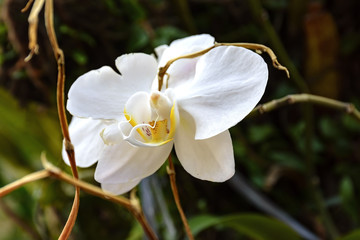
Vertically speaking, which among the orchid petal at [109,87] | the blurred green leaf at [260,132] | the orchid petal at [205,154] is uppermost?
the orchid petal at [109,87]

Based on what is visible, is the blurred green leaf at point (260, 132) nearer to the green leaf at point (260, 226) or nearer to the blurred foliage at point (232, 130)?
the blurred foliage at point (232, 130)

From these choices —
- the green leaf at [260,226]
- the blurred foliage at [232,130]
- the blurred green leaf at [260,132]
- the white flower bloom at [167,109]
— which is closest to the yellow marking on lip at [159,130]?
the white flower bloom at [167,109]

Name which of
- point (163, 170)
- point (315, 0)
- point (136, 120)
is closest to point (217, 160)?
point (136, 120)

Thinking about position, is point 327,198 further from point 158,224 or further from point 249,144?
point 158,224

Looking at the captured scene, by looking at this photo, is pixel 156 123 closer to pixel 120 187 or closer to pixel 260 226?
pixel 120 187

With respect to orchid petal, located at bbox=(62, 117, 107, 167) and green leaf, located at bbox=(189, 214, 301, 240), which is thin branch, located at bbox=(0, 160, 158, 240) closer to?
orchid petal, located at bbox=(62, 117, 107, 167)

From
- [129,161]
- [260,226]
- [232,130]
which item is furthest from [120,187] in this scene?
[232,130]
